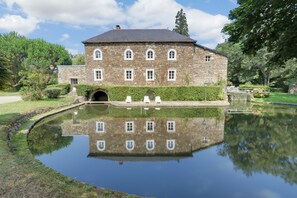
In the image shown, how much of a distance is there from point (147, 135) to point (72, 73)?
73.0ft

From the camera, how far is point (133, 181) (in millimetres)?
5883

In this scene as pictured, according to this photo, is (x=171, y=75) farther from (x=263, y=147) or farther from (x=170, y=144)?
(x=263, y=147)

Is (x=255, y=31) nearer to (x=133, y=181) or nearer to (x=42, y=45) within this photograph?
(x=133, y=181)

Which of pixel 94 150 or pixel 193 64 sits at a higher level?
pixel 193 64

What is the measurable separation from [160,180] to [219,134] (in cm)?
598

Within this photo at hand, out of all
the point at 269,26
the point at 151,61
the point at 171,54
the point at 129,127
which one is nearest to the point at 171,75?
the point at 171,54

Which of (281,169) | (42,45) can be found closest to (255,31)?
(281,169)

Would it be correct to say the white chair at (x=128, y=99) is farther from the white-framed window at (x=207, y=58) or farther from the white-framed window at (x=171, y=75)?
the white-framed window at (x=207, y=58)

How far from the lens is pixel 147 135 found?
10461 millimetres

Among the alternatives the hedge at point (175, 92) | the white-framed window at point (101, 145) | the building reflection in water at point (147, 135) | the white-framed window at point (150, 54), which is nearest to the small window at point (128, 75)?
the white-framed window at point (150, 54)

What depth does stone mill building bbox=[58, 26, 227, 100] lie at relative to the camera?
87.1ft

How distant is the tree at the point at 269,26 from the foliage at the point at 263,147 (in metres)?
3.36

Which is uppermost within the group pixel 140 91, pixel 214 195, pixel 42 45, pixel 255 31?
pixel 42 45

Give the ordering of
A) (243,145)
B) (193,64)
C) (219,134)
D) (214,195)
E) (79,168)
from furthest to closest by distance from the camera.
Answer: (193,64)
(219,134)
(243,145)
(79,168)
(214,195)
